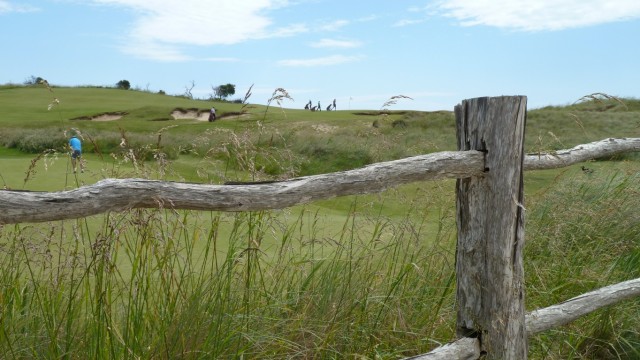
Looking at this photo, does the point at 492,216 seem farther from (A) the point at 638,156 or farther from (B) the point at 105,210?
(A) the point at 638,156

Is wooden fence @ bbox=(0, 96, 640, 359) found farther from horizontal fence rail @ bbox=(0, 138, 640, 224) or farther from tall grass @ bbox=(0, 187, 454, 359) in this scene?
tall grass @ bbox=(0, 187, 454, 359)

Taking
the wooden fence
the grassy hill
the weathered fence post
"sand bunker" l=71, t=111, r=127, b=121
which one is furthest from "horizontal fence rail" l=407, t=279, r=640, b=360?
"sand bunker" l=71, t=111, r=127, b=121

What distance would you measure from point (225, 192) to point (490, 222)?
1310 millimetres

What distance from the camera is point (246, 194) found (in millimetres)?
2488

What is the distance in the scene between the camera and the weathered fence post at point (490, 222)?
10.5 ft

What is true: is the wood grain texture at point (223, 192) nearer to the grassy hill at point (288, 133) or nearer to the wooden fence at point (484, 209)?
the wooden fence at point (484, 209)

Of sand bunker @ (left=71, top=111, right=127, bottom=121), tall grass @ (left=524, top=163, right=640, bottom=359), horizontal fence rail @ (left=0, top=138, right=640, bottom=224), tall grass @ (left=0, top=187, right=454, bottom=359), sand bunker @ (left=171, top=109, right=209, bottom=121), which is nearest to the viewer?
horizontal fence rail @ (left=0, top=138, right=640, bottom=224)

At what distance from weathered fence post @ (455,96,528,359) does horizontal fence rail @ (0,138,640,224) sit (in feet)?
0.31

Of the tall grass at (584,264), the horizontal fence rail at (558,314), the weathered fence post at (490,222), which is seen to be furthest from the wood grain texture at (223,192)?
the tall grass at (584,264)

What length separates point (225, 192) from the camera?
2.44 metres

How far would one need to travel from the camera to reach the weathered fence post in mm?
3213

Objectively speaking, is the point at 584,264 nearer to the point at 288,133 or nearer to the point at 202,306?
the point at 202,306

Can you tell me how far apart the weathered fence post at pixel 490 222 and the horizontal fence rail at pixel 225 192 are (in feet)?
0.31

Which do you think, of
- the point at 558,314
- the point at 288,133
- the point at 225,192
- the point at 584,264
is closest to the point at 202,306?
the point at 225,192
